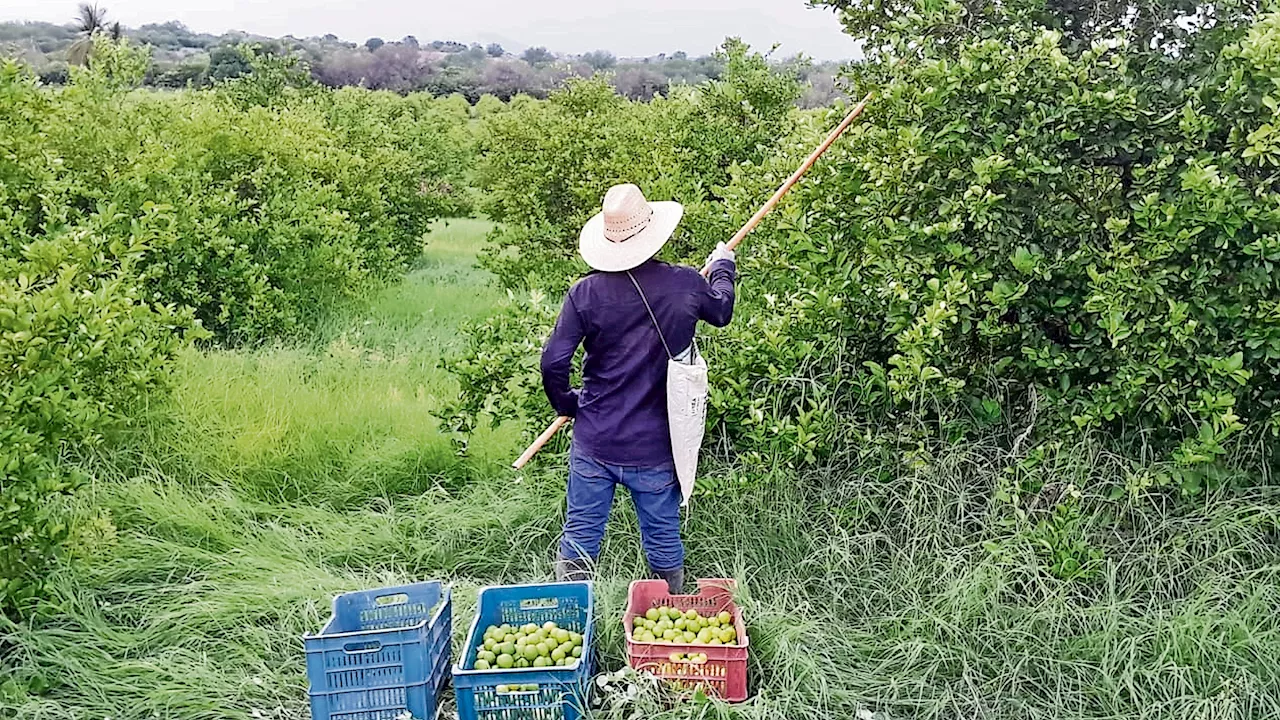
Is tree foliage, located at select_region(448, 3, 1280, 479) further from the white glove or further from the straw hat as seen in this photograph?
the straw hat

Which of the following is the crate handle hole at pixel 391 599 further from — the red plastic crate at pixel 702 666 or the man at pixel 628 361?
the red plastic crate at pixel 702 666

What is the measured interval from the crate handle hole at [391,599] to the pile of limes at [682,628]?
830 mm

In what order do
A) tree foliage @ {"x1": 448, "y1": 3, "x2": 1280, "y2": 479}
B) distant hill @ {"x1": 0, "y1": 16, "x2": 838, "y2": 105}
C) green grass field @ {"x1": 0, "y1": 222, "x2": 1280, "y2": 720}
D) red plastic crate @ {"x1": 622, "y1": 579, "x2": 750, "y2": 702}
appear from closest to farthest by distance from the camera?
red plastic crate @ {"x1": 622, "y1": 579, "x2": 750, "y2": 702} → green grass field @ {"x1": 0, "y1": 222, "x2": 1280, "y2": 720} → tree foliage @ {"x1": 448, "y1": 3, "x2": 1280, "y2": 479} → distant hill @ {"x1": 0, "y1": 16, "x2": 838, "y2": 105}

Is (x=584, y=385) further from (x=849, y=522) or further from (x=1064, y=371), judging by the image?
(x=1064, y=371)

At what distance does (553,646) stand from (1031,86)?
2624mm

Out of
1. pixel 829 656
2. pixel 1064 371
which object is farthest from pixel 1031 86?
pixel 829 656

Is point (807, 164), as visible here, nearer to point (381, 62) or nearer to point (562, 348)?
point (562, 348)

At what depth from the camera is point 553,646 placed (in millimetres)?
3441

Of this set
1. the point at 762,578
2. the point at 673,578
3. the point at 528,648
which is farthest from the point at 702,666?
Result: the point at 762,578

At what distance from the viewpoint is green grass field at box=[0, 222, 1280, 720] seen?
3490 mm

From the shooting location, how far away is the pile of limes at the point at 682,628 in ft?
11.3

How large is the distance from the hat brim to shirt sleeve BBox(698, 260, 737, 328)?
24cm

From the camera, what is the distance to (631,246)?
3709 mm

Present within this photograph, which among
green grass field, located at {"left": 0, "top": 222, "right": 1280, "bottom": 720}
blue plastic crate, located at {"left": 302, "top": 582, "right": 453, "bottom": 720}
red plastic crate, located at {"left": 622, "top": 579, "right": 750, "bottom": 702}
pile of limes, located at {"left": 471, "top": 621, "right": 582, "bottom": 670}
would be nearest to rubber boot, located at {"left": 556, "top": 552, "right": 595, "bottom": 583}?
green grass field, located at {"left": 0, "top": 222, "right": 1280, "bottom": 720}
